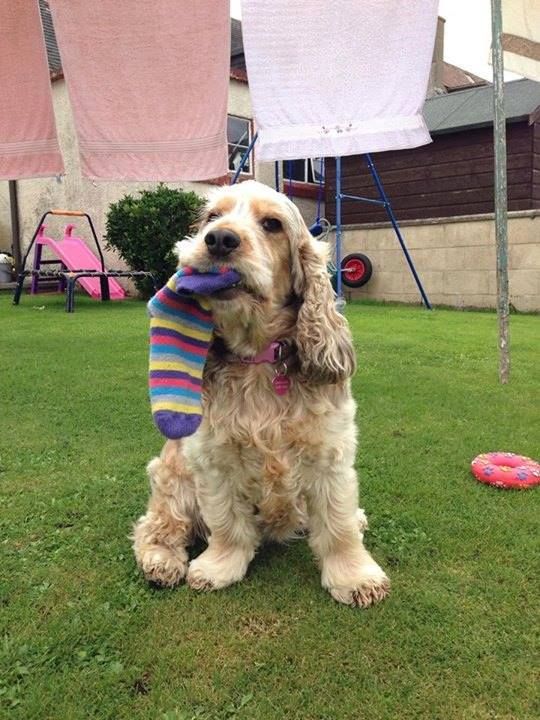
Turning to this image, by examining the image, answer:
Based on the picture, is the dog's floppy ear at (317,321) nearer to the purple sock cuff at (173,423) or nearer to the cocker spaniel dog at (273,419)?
the cocker spaniel dog at (273,419)

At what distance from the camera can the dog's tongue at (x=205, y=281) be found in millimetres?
2197

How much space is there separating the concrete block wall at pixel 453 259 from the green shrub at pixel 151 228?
5021mm

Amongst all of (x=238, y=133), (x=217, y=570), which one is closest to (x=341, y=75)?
(x=217, y=570)

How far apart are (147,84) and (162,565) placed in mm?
3957

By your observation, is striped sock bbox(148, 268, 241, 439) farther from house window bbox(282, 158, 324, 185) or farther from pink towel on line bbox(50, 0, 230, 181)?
house window bbox(282, 158, 324, 185)

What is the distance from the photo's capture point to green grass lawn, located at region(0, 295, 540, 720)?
6.25 feet

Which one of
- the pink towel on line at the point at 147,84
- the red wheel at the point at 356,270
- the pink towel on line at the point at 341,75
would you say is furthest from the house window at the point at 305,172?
the pink towel on line at the point at 147,84

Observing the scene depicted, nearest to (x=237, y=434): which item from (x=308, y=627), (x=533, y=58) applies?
(x=308, y=627)

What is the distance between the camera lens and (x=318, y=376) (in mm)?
2438

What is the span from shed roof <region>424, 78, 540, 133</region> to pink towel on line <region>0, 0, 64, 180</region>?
10.7 m

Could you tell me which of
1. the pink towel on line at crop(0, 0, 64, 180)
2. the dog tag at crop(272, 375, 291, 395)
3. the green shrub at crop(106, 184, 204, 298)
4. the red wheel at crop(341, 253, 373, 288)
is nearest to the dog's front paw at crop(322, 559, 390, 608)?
the dog tag at crop(272, 375, 291, 395)

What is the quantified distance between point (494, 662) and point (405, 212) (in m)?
13.8

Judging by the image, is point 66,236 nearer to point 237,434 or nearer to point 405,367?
point 405,367

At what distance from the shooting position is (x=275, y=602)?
2.40 m
